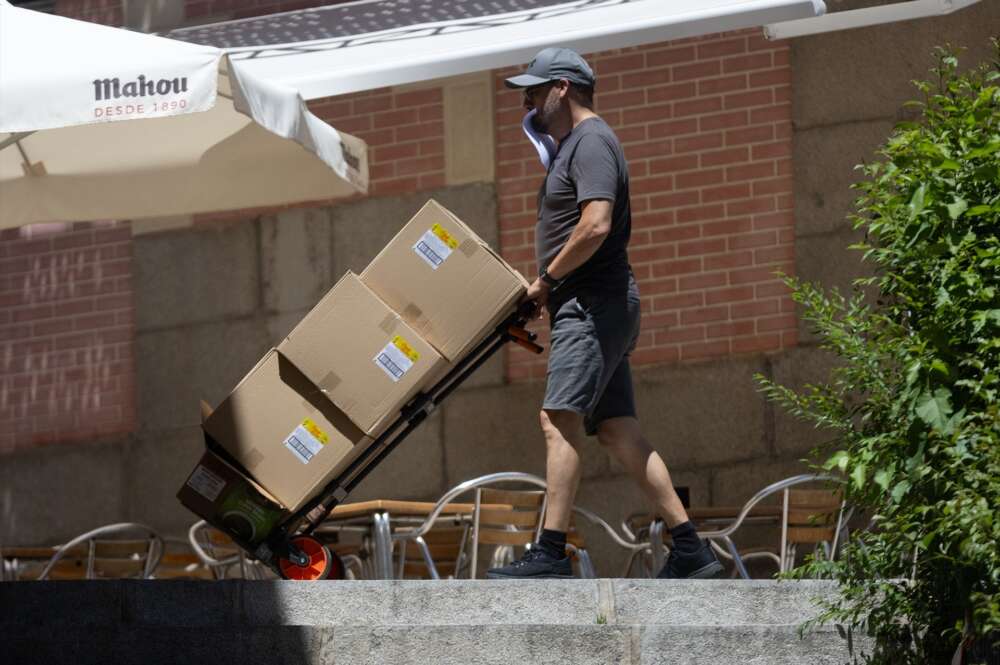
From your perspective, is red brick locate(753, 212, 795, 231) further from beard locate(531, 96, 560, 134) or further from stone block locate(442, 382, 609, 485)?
beard locate(531, 96, 560, 134)

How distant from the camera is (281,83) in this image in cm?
838

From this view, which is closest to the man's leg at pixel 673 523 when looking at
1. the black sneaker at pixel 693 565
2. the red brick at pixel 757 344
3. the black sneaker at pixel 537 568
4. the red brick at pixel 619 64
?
the black sneaker at pixel 693 565

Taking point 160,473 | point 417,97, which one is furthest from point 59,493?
point 417,97

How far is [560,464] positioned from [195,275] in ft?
17.9

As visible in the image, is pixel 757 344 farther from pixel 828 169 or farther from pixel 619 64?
pixel 619 64

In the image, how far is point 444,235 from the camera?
22.9 feet

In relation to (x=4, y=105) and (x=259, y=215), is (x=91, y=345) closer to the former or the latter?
(x=259, y=215)

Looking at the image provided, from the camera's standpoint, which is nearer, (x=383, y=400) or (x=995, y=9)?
(x=383, y=400)

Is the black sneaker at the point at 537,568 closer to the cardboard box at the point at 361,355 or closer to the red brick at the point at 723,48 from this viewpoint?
the cardboard box at the point at 361,355

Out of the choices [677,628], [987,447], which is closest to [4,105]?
[677,628]

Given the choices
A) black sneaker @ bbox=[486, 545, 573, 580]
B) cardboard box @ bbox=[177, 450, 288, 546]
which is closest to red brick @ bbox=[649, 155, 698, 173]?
cardboard box @ bbox=[177, 450, 288, 546]

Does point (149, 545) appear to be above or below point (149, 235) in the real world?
below

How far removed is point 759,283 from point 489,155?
175 cm

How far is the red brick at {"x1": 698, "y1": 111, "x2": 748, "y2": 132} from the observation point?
1032 cm
